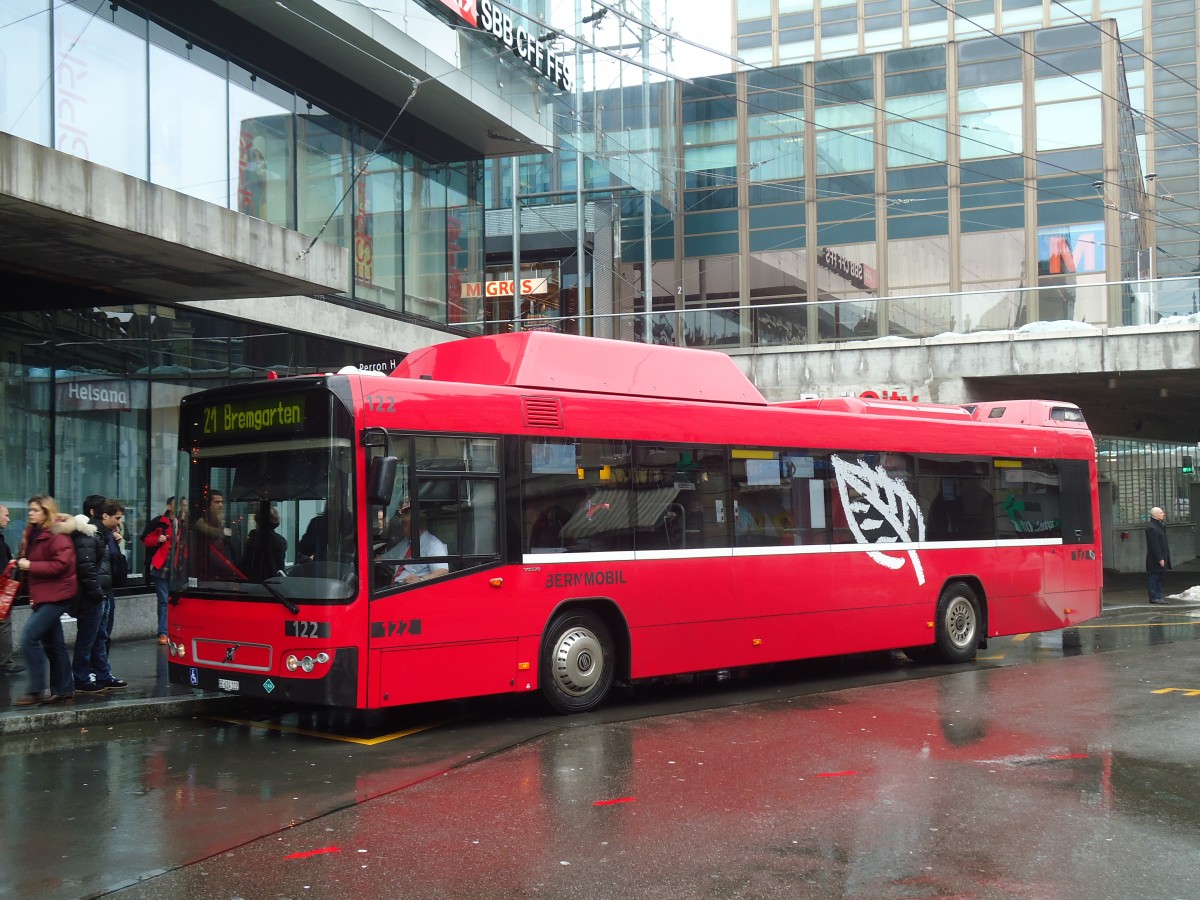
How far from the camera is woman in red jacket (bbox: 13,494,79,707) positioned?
1025cm

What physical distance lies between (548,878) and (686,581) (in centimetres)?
587

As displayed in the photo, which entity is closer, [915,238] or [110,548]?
[110,548]

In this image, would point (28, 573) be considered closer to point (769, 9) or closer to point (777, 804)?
point (777, 804)

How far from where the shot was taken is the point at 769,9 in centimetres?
7356

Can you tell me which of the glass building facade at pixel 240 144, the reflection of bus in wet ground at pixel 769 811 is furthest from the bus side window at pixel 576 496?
the glass building facade at pixel 240 144

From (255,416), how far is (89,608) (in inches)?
109

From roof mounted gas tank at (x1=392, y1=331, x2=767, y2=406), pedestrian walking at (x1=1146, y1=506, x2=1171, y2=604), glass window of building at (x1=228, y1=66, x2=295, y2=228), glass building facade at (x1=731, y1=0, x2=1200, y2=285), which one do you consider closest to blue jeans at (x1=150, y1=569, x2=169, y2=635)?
roof mounted gas tank at (x1=392, y1=331, x2=767, y2=406)

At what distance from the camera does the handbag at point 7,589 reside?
34.8ft

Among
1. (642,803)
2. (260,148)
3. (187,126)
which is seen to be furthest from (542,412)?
(260,148)

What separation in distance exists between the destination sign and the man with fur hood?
5.29ft

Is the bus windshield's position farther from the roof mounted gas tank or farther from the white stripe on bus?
the roof mounted gas tank

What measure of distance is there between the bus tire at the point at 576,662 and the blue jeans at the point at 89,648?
4166 mm

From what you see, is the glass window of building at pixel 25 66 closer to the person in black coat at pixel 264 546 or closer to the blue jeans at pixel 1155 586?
the person in black coat at pixel 264 546

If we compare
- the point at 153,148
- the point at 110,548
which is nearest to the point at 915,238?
the point at 153,148
